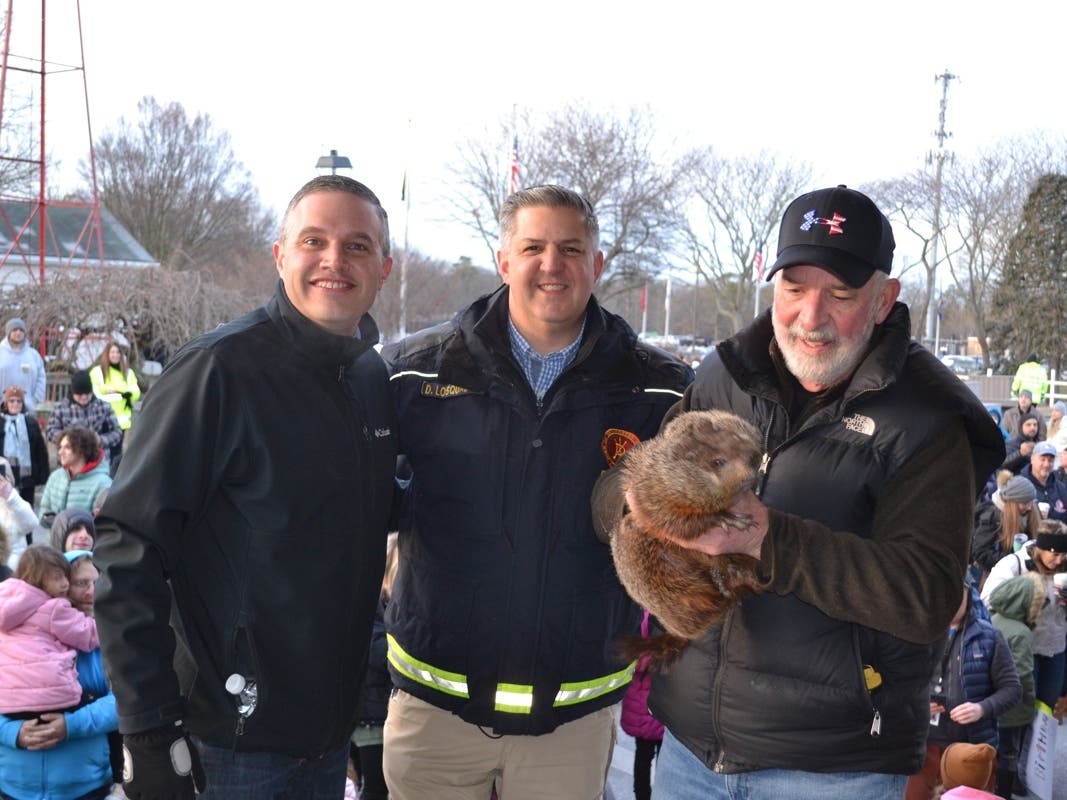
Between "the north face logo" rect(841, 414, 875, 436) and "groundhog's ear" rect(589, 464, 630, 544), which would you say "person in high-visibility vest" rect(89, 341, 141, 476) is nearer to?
"groundhog's ear" rect(589, 464, 630, 544)

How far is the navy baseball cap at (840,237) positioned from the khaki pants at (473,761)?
1812mm

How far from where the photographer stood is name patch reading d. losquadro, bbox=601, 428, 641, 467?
10.7 feet

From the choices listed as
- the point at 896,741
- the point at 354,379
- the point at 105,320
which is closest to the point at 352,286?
the point at 354,379

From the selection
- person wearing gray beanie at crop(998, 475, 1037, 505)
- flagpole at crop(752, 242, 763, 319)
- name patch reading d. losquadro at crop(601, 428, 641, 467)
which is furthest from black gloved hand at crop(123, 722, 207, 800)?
flagpole at crop(752, 242, 763, 319)

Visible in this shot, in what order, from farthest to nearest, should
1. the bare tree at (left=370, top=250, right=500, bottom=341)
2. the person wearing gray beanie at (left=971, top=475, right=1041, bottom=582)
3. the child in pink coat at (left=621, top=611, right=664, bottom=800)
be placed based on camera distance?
1. the bare tree at (left=370, top=250, right=500, bottom=341)
2. the person wearing gray beanie at (left=971, top=475, right=1041, bottom=582)
3. the child in pink coat at (left=621, top=611, right=664, bottom=800)

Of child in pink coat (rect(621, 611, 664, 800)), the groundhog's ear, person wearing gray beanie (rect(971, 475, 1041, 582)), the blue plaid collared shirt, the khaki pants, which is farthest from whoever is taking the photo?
person wearing gray beanie (rect(971, 475, 1041, 582))

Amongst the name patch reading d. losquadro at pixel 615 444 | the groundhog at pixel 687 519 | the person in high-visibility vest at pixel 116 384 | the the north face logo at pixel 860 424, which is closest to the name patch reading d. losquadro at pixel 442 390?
the name patch reading d. losquadro at pixel 615 444

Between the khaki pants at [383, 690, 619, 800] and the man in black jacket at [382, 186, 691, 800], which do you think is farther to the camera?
the khaki pants at [383, 690, 619, 800]

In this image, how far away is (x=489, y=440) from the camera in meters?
3.21

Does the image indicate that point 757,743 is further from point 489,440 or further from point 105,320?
point 105,320

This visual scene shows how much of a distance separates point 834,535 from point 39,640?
4.12m

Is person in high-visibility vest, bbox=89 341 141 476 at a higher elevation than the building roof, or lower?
lower

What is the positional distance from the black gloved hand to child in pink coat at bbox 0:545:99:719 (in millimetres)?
2487

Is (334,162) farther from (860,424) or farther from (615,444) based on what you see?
(860,424)
